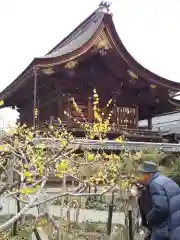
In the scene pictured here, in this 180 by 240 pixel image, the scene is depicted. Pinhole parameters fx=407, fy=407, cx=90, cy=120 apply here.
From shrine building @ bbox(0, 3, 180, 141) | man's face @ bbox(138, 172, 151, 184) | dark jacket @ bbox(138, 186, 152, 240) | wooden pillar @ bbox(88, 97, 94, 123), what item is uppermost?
shrine building @ bbox(0, 3, 180, 141)

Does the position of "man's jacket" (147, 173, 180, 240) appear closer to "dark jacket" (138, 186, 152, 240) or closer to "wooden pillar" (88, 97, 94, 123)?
"dark jacket" (138, 186, 152, 240)

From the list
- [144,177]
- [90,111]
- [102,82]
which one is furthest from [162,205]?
[102,82]

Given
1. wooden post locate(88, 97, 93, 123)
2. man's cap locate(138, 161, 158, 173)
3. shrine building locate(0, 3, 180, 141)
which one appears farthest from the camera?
wooden post locate(88, 97, 93, 123)

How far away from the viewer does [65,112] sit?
1502 cm

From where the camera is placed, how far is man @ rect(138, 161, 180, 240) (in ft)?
13.4

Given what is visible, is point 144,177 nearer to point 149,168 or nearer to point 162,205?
point 149,168

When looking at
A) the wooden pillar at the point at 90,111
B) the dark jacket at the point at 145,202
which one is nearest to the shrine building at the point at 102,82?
the wooden pillar at the point at 90,111

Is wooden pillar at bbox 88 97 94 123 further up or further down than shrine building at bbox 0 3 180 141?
further down

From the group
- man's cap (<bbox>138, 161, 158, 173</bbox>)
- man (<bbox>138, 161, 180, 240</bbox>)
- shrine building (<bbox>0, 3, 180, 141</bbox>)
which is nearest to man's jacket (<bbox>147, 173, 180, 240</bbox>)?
man (<bbox>138, 161, 180, 240</bbox>)

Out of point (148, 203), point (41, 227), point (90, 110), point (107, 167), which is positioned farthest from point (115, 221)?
point (90, 110)

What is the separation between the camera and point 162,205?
13.4 ft

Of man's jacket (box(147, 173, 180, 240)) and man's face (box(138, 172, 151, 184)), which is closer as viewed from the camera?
man's jacket (box(147, 173, 180, 240))

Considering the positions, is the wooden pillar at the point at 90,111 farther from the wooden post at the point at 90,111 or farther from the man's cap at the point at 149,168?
the man's cap at the point at 149,168

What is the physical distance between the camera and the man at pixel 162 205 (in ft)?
13.4
